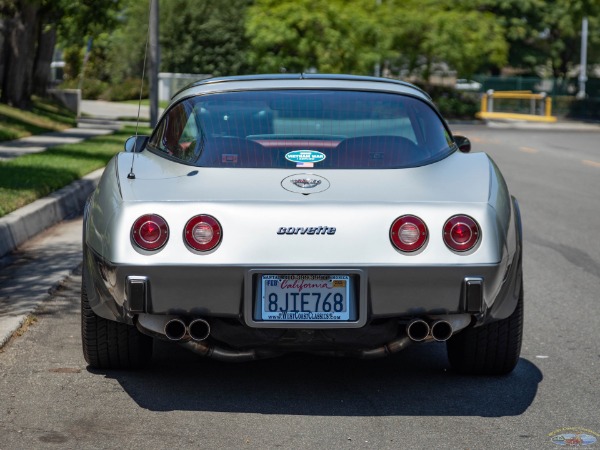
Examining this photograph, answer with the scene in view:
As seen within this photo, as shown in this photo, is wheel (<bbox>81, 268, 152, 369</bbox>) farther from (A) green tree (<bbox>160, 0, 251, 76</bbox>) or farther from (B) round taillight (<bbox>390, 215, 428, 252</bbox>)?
(A) green tree (<bbox>160, 0, 251, 76</bbox>)

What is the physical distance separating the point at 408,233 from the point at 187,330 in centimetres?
100

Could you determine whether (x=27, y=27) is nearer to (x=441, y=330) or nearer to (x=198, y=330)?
(x=198, y=330)

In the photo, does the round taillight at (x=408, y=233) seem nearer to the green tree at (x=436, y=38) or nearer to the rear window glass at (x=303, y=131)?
the rear window glass at (x=303, y=131)

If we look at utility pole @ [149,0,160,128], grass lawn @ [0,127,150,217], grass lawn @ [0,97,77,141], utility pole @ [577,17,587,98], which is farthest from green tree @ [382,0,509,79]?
grass lawn @ [0,127,150,217]

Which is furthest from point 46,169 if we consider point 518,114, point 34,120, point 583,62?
point 583,62

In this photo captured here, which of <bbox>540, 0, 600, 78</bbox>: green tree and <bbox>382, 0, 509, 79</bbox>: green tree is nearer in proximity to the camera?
<bbox>382, 0, 509, 79</bbox>: green tree

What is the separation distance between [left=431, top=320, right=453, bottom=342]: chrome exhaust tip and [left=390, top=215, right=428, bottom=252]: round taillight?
34cm

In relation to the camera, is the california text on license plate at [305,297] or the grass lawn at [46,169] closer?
the california text on license plate at [305,297]

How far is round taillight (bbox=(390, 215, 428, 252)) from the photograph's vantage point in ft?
16.0

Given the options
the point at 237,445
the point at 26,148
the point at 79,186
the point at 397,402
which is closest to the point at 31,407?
the point at 237,445

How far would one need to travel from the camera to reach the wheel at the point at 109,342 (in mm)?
5469

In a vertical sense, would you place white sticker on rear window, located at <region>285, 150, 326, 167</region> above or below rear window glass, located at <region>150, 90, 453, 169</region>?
below

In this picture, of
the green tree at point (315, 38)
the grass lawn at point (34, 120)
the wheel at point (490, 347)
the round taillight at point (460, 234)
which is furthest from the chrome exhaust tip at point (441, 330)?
the green tree at point (315, 38)

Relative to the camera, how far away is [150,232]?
4887mm
